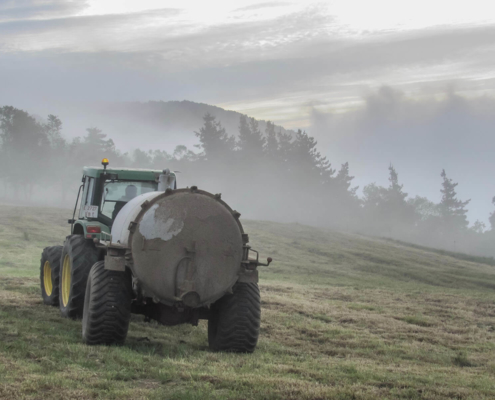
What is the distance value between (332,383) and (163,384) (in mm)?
2177

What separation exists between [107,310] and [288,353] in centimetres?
324

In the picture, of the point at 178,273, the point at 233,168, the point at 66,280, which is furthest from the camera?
the point at 233,168

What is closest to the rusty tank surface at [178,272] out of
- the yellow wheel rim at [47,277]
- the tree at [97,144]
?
the yellow wheel rim at [47,277]

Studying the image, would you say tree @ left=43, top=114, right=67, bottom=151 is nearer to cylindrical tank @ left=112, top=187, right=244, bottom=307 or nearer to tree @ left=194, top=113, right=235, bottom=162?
tree @ left=194, top=113, right=235, bottom=162

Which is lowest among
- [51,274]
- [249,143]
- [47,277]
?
[47,277]

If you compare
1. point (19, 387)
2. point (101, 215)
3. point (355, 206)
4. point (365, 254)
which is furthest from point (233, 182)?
point (19, 387)

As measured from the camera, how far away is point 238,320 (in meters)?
9.28

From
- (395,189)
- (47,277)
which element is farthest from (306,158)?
(47,277)

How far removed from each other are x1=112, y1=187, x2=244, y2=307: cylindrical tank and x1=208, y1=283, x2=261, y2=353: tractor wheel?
1.34 feet

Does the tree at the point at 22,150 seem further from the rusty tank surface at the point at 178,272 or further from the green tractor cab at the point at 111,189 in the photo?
the rusty tank surface at the point at 178,272

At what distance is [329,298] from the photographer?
19234mm

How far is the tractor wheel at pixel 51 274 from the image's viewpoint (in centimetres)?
1318

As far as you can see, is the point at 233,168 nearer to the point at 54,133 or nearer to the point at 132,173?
the point at 54,133

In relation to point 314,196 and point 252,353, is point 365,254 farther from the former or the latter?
point 314,196
